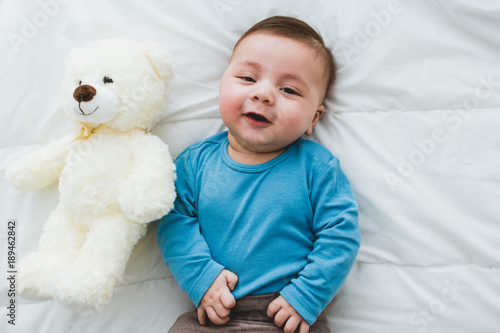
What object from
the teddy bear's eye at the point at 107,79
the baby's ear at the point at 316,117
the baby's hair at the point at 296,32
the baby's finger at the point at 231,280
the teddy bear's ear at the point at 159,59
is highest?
the baby's hair at the point at 296,32

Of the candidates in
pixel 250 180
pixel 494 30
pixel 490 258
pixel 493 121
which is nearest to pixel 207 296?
pixel 250 180

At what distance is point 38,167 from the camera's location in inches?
37.3

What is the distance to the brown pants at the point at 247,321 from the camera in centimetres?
88

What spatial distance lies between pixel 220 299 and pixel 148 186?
0.29 metres

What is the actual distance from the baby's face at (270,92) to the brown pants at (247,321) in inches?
13.7

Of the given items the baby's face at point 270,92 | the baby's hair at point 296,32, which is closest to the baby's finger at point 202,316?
the baby's face at point 270,92

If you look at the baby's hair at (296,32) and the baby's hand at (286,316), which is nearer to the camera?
the baby's hand at (286,316)

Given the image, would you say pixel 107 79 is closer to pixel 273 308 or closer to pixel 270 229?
pixel 270 229

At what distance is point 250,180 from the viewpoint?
0.96 metres

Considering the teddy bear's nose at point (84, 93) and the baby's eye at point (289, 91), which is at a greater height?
the teddy bear's nose at point (84, 93)

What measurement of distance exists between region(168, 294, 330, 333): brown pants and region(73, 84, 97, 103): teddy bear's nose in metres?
0.54

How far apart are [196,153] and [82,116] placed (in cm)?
28

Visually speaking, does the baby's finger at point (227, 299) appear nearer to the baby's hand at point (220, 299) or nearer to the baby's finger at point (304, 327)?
the baby's hand at point (220, 299)

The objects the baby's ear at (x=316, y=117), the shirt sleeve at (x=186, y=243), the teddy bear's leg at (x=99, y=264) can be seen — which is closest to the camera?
the teddy bear's leg at (x=99, y=264)
